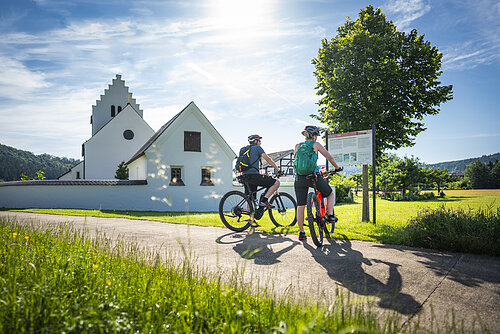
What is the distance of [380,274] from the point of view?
355cm

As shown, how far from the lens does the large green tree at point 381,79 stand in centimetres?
890

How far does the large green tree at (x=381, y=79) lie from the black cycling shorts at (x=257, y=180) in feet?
11.9

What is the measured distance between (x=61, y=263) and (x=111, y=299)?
108 centimetres

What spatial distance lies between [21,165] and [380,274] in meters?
92.7

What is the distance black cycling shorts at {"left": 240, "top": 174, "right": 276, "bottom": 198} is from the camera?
7211 mm

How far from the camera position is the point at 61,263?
9.51 ft

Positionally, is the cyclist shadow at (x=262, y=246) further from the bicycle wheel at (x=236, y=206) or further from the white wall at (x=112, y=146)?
the white wall at (x=112, y=146)

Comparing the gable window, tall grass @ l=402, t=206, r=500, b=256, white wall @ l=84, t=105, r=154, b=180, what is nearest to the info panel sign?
tall grass @ l=402, t=206, r=500, b=256

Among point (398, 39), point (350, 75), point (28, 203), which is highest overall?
point (398, 39)

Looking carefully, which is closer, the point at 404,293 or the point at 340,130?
the point at 404,293

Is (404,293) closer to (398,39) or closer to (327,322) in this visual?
(327,322)

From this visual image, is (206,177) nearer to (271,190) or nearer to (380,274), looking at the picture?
(271,190)

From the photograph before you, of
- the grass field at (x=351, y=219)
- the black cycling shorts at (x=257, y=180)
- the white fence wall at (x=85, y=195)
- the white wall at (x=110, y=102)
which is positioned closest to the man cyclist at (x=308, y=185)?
the grass field at (x=351, y=219)

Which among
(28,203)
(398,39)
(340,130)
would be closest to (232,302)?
(340,130)
